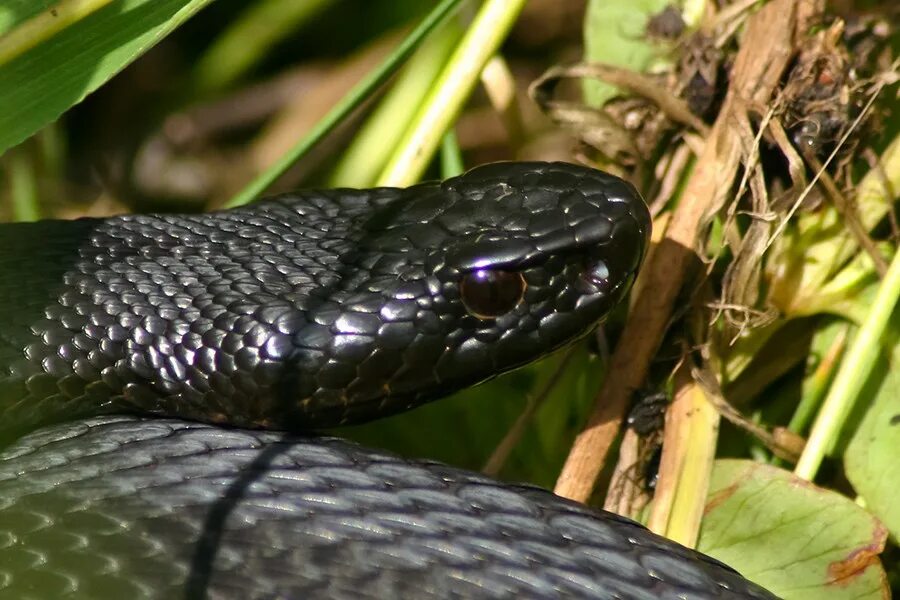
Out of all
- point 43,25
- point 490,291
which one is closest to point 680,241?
point 490,291

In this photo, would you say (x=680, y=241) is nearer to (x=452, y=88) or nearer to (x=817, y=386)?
(x=817, y=386)

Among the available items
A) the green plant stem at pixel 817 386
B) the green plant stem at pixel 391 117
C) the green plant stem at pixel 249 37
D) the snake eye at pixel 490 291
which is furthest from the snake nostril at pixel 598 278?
the green plant stem at pixel 249 37

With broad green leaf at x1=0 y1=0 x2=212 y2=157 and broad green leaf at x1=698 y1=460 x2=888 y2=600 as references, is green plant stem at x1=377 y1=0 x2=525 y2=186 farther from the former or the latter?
broad green leaf at x1=698 y1=460 x2=888 y2=600

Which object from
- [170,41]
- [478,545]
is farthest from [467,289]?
[170,41]

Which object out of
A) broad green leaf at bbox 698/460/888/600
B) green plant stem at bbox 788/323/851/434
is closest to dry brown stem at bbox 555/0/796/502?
broad green leaf at bbox 698/460/888/600

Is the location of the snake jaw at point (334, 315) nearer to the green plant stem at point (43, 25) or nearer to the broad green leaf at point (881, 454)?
the green plant stem at point (43, 25)

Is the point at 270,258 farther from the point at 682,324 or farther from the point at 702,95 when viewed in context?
the point at 702,95
